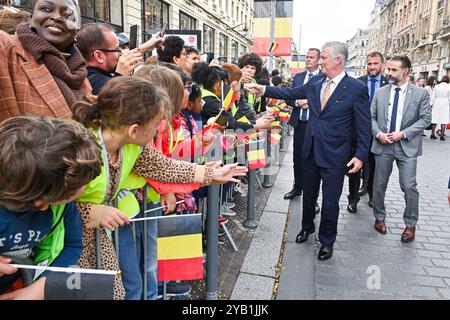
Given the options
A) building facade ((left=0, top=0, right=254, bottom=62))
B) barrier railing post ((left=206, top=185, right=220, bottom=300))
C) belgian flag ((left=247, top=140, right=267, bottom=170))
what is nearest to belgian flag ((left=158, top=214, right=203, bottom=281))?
barrier railing post ((left=206, top=185, right=220, bottom=300))

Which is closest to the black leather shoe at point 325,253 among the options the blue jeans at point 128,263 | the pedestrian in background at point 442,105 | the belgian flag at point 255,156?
the belgian flag at point 255,156

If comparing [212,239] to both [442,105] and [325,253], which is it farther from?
[442,105]

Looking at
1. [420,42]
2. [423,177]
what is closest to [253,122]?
[423,177]

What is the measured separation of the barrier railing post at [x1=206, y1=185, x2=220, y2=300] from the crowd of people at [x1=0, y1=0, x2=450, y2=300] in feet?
0.76

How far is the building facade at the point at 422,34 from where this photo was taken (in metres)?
39.9

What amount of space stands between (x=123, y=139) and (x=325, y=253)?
261cm

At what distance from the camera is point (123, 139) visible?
6.02 feet

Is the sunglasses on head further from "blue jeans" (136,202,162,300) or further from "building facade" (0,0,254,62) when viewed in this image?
"building facade" (0,0,254,62)

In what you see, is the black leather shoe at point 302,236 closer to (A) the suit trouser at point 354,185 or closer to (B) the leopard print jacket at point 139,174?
(A) the suit trouser at point 354,185

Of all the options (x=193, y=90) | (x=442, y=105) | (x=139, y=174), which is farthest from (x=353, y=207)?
(x=442, y=105)

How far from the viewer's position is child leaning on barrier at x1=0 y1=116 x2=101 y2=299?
1.23 meters

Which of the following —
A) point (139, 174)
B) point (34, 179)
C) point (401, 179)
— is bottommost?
point (401, 179)
